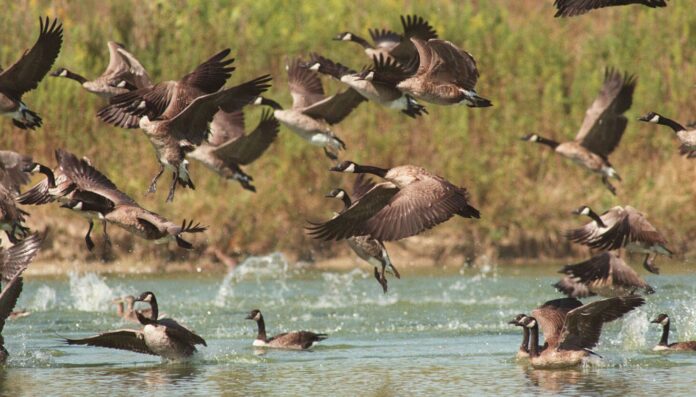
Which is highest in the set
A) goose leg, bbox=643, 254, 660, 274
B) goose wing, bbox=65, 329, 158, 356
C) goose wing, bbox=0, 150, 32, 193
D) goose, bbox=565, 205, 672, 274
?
goose wing, bbox=0, 150, 32, 193

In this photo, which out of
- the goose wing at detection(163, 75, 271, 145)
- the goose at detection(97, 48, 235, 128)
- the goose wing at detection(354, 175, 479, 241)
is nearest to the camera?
the goose wing at detection(354, 175, 479, 241)

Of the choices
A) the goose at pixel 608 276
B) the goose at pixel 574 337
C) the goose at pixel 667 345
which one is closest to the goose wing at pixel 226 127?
the goose at pixel 608 276

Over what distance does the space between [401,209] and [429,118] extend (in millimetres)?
12521

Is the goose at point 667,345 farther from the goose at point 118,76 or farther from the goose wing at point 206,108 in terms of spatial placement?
the goose at point 118,76

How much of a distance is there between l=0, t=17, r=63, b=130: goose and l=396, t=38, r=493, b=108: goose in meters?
3.49

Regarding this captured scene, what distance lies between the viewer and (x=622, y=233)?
16609 mm

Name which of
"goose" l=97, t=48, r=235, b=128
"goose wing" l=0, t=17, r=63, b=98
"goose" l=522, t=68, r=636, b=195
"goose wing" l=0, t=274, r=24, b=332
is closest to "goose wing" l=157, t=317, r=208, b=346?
"goose wing" l=0, t=274, r=24, b=332

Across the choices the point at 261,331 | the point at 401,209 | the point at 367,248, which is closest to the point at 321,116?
the point at 367,248

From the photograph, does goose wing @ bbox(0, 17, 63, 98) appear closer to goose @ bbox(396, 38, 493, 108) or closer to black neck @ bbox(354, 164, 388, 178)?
black neck @ bbox(354, 164, 388, 178)

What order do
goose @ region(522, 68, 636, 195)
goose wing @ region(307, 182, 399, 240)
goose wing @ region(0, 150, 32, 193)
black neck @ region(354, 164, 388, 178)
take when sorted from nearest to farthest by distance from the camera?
goose wing @ region(307, 182, 399, 240) → black neck @ region(354, 164, 388, 178) → goose wing @ region(0, 150, 32, 193) → goose @ region(522, 68, 636, 195)

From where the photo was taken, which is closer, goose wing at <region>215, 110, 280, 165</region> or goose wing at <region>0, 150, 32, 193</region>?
goose wing at <region>0, 150, 32, 193</region>

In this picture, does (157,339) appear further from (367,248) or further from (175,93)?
(367,248)

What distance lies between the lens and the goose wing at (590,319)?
13.4 metres

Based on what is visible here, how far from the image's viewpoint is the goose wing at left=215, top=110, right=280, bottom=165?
18656mm
